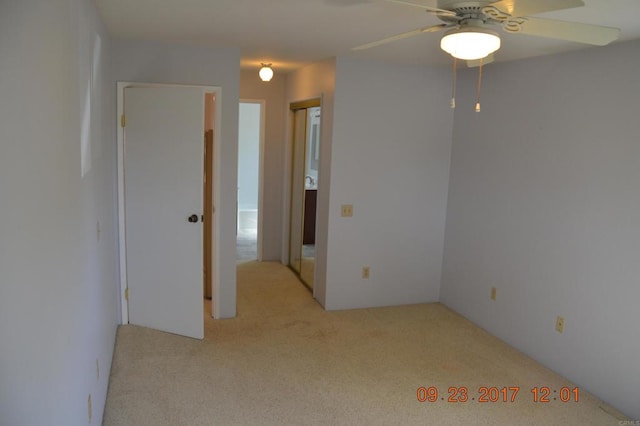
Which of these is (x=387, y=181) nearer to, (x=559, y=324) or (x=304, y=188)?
(x=304, y=188)

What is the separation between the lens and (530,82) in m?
3.76

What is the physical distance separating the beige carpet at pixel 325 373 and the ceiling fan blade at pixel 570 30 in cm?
214

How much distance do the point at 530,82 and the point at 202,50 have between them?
254cm

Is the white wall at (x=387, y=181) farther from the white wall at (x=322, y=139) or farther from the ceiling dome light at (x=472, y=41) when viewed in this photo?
the ceiling dome light at (x=472, y=41)

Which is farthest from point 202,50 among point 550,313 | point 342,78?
point 550,313

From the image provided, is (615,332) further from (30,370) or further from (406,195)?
(30,370)

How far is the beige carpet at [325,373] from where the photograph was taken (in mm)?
2926

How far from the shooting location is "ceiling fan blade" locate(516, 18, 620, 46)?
1965mm

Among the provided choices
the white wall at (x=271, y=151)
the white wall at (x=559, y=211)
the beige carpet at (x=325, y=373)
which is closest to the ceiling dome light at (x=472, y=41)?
the white wall at (x=559, y=211)

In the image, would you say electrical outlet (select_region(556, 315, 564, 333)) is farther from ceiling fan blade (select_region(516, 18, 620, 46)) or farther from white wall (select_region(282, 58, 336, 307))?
A: ceiling fan blade (select_region(516, 18, 620, 46))

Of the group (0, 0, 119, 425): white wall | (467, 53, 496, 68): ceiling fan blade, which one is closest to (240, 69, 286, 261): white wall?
(467, 53, 496, 68): ceiling fan blade

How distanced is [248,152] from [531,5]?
8142 mm

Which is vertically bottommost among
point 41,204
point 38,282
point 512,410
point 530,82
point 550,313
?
point 512,410

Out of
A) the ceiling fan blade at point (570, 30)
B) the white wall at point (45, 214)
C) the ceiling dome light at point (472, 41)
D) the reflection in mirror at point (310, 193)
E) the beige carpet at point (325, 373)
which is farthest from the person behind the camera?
the reflection in mirror at point (310, 193)
